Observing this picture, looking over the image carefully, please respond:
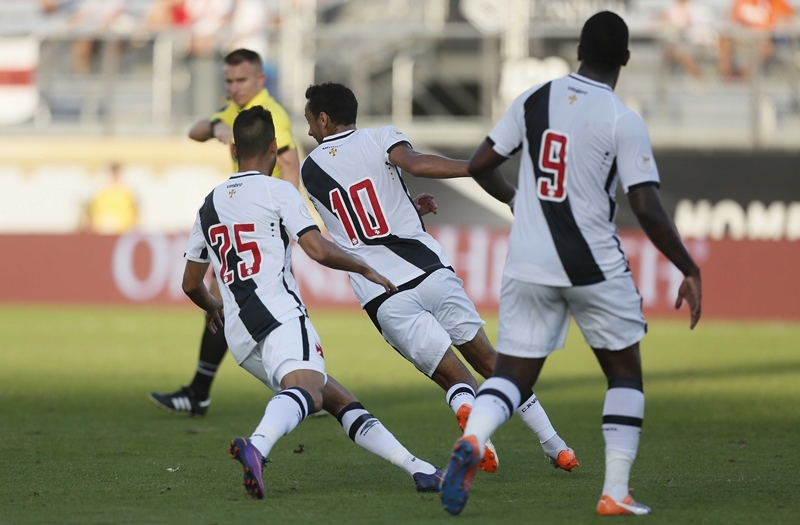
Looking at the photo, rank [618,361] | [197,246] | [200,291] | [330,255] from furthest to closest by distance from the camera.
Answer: [200,291] → [197,246] → [330,255] → [618,361]

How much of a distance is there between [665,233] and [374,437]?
5.89 ft

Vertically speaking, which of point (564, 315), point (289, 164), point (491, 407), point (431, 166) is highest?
point (431, 166)

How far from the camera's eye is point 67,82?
2411cm

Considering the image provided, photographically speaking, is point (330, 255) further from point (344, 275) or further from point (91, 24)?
point (91, 24)

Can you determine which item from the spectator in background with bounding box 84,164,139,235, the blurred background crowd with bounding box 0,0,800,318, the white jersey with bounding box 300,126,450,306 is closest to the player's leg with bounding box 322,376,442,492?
the white jersey with bounding box 300,126,450,306

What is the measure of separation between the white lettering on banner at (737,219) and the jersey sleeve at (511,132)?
1622 cm

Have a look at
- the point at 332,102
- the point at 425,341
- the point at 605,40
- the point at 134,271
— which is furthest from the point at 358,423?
the point at 134,271

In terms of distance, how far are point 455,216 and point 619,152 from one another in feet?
55.4

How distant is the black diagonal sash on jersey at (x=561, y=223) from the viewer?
5.09 metres

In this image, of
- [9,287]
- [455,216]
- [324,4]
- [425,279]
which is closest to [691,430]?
[425,279]

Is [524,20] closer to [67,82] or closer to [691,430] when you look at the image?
[67,82]

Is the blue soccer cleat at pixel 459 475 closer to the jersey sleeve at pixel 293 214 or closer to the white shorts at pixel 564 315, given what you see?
the white shorts at pixel 564 315

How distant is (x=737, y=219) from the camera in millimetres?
21000

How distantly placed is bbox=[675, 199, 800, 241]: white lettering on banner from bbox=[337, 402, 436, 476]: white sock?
15836 millimetres
